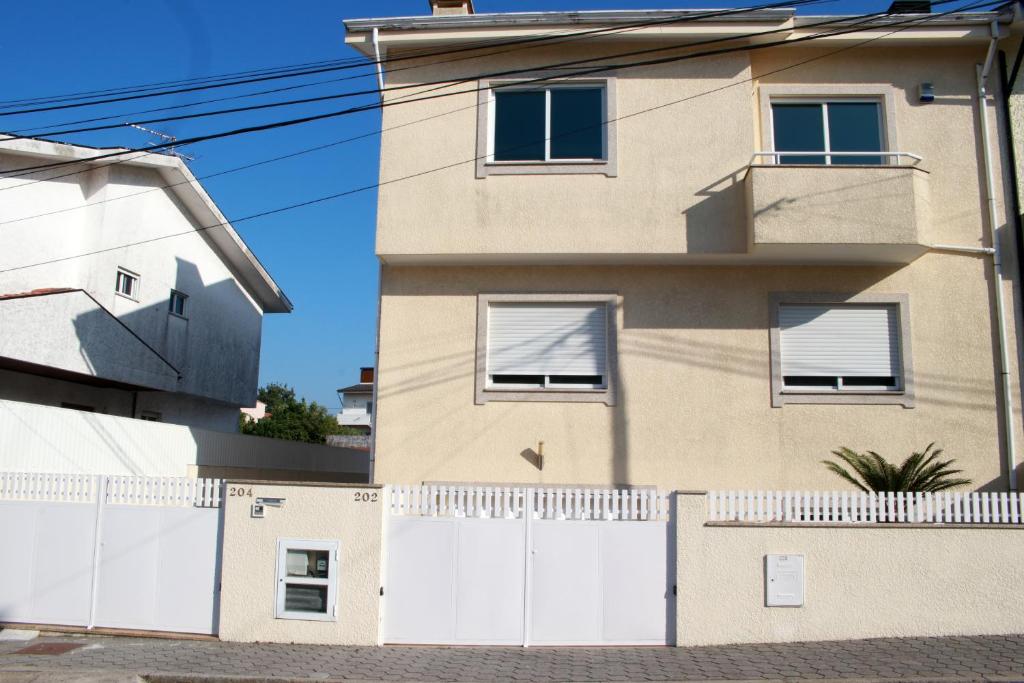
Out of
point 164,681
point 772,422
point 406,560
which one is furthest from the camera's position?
point 772,422

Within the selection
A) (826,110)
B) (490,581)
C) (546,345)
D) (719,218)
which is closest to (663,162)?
(719,218)

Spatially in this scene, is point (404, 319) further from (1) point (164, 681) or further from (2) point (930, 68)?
(2) point (930, 68)

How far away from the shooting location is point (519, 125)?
40.0 ft

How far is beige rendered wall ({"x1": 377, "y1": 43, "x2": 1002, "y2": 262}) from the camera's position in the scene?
454 inches

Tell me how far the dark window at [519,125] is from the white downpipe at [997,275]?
6317mm

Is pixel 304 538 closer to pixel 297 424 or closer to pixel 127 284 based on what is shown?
pixel 127 284

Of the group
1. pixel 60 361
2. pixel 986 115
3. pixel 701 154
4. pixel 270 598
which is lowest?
pixel 270 598

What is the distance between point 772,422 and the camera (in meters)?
11.5

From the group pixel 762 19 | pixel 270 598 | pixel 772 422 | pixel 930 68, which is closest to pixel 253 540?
pixel 270 598

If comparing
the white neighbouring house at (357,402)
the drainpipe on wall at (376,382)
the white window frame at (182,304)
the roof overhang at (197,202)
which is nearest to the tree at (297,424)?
the roof overhang at (197,202)

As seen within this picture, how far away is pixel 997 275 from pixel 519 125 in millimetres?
7040

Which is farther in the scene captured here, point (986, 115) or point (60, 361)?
point (60, 361)

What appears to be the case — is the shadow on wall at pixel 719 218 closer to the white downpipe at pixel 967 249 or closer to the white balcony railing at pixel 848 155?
the white balcony railing at pixel 848 155

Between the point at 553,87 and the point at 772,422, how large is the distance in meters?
5.68
